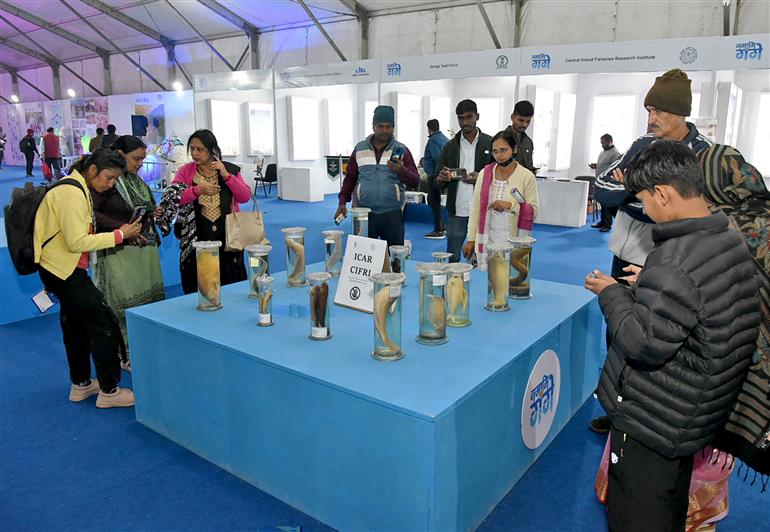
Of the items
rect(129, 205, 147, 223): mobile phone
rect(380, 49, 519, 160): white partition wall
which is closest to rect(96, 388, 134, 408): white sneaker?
rect(129, 205, 147, 223): mobile phone

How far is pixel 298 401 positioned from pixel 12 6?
16792 mm

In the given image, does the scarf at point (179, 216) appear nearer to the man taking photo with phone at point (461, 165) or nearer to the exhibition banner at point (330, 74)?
the man taking photo with phone at point (461, 165)

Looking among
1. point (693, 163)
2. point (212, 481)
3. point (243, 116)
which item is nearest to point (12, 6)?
point (243, 116)

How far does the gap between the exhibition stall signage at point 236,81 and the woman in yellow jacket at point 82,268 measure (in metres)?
9.01

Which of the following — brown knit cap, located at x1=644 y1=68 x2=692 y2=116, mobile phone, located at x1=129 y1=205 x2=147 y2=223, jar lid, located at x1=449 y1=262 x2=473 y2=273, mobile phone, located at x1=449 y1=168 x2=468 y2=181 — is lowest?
jar lid, located at x1=449 y1=262 x2=473 y2=273

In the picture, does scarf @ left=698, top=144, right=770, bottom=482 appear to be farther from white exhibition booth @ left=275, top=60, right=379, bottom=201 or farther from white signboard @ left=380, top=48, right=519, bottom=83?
white exhibition booth @ left=275, top=60, right=379, bottom=201

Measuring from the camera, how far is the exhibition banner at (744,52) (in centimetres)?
610

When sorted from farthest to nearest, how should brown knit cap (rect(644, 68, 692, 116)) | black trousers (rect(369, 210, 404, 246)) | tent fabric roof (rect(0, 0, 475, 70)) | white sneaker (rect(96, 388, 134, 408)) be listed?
tent fabric roof (rect(0, 0, 475, 70)) < black trousers (rect(369, 210, 404, 246)) < white sneaker (rect(96, 388, 134, 408)) < brown knit cap (rect(644, 68, 692, 116))

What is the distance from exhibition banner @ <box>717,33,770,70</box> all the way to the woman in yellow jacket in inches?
252

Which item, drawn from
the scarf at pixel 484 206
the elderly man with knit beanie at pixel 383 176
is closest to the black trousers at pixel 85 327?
the elderly man with knit beanie at pixel 383 176

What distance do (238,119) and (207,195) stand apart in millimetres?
11248

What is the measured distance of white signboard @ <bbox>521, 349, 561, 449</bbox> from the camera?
2.04 m

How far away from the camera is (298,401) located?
179 cm

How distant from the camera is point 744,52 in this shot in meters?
6.22
